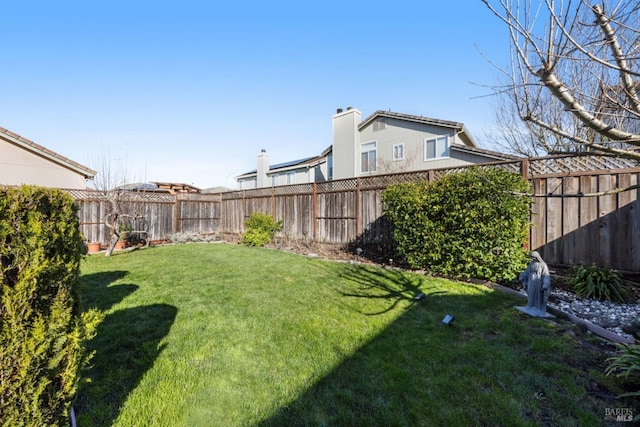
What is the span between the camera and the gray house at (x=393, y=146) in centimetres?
1270

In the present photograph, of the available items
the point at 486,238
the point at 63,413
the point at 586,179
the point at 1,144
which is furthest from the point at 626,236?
the point at 1,144

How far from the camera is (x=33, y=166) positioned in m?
10.8

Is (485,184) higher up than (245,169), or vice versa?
(245,169)

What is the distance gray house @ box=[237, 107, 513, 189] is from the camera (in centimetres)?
1270

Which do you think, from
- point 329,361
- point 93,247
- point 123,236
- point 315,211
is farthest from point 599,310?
point 123,236

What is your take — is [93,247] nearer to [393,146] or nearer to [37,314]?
[37,314]

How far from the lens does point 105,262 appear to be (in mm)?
6914

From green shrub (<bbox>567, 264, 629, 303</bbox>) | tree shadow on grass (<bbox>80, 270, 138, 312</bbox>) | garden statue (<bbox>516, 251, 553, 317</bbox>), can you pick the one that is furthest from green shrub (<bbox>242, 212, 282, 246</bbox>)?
green shrub (<bbox>567, 264, 629, 303</bbox>)

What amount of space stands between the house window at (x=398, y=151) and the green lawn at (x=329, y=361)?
11.0m

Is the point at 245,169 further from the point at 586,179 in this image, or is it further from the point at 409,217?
the point at 586,179

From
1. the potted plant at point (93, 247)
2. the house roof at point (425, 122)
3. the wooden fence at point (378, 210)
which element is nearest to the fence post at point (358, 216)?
the wooden fence at point (378, 210)

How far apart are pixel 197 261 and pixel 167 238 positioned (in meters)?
6.07

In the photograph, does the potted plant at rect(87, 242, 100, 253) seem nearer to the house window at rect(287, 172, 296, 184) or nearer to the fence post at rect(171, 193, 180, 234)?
the fence post at rect(171, 193, 180, 234)

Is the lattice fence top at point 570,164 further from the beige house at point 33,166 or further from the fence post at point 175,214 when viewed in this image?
the beige house at point 33,166
